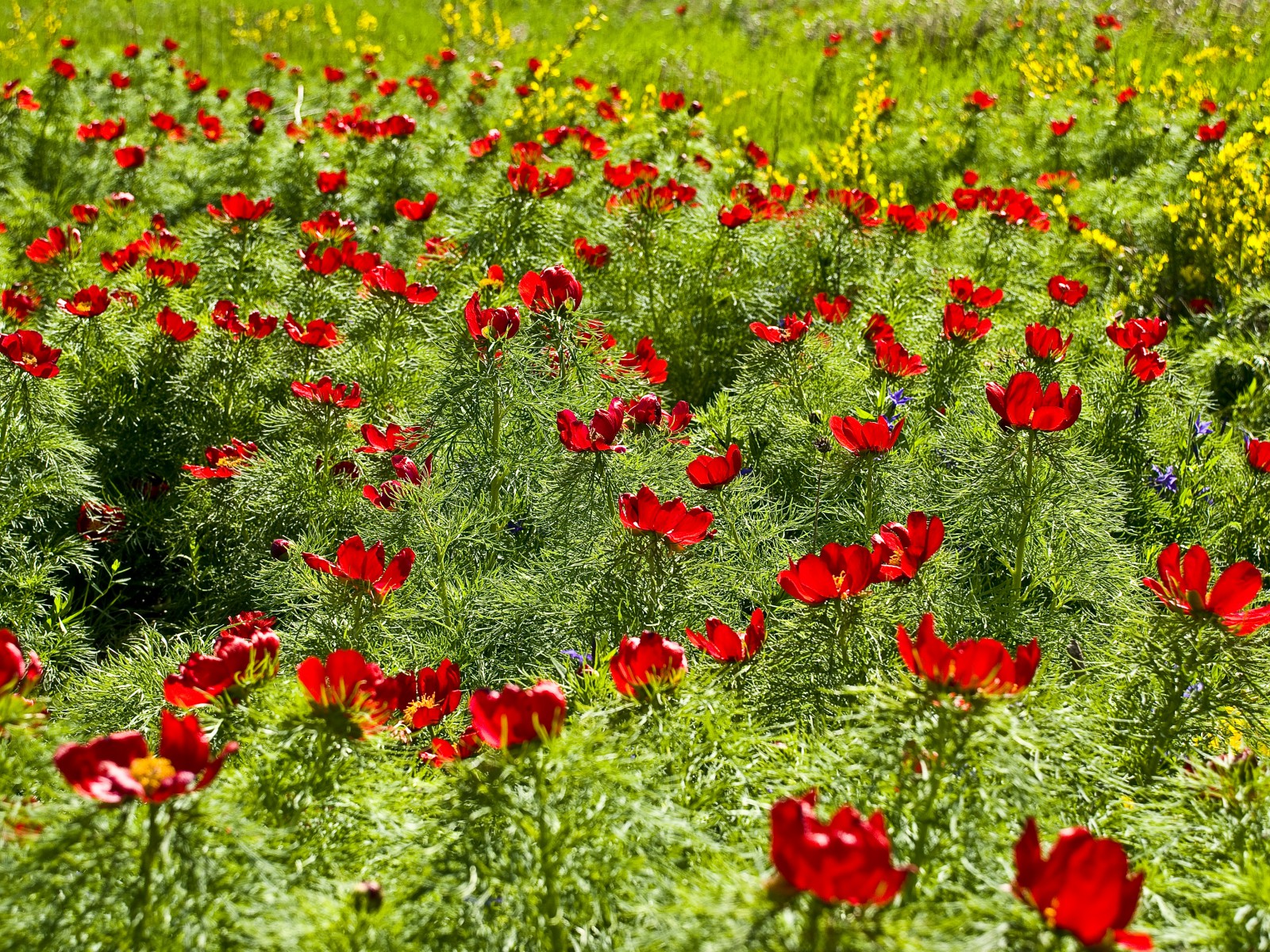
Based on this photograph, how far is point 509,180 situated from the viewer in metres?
3.07

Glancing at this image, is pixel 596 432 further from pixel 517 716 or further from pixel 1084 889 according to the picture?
pixel 1084 889

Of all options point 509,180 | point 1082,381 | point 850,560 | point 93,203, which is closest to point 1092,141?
point 1082,381

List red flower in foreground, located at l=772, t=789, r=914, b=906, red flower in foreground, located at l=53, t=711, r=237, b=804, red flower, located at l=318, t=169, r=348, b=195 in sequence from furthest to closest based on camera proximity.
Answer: red flower, located at l=318, t=169, r=348, b=195 → red flower in foreground, located at l=53, t=711, r=237, b=804 → red flower in foreground, located at l=772, t=789, r=914, b=906

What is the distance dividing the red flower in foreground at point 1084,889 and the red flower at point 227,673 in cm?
95

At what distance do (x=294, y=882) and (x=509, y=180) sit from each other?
2.45m

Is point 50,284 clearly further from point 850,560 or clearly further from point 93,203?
point 850,560

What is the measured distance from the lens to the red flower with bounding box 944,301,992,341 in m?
2.41

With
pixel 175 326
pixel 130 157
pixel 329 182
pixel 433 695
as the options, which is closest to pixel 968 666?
pixel 433 695

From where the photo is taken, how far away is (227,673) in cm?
123

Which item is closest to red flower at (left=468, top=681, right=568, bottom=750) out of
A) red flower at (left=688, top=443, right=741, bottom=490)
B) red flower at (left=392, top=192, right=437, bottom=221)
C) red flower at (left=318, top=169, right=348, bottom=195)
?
red flower at (left=688, top=443, right=741, bottom=490)

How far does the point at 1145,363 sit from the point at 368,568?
1.92 metres

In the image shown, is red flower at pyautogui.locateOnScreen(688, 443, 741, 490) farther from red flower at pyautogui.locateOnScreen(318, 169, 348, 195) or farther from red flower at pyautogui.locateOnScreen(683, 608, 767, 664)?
red flower at pyautogui.locateOnScreen(318, 169, 348, 195)

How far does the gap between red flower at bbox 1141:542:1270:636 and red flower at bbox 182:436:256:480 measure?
1.95 metres

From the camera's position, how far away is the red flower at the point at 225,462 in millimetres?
2271
